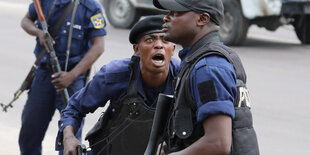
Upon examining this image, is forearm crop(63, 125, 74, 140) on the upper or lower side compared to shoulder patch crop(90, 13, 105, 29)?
lower

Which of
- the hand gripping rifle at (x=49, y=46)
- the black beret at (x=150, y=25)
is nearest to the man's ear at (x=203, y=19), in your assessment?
the black beret at (x=150, y=25)

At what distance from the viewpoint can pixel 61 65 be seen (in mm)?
5598

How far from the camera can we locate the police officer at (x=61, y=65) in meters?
5.44

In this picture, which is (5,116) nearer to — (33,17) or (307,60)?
(33,17)

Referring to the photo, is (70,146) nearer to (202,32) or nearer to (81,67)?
(202,32)

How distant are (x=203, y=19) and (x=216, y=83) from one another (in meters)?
0.33

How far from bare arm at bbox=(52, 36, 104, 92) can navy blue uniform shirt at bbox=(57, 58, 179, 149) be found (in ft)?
4.05

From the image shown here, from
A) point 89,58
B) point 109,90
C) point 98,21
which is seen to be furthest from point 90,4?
point 109,90

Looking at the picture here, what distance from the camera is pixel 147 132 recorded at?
399 cm

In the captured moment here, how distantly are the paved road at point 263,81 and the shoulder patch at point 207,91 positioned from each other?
362 cm

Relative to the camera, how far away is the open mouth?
409cm

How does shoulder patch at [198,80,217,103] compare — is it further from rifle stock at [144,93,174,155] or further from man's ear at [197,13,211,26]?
rifle stock at [144,93,174,155]

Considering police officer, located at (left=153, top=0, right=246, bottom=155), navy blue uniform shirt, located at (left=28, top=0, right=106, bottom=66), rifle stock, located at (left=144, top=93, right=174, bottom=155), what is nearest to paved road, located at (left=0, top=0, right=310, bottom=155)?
navy blue uniform shirt, located at (left=28, top=0, right=106, bottom=66)

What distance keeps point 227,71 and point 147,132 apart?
49.9 inches
